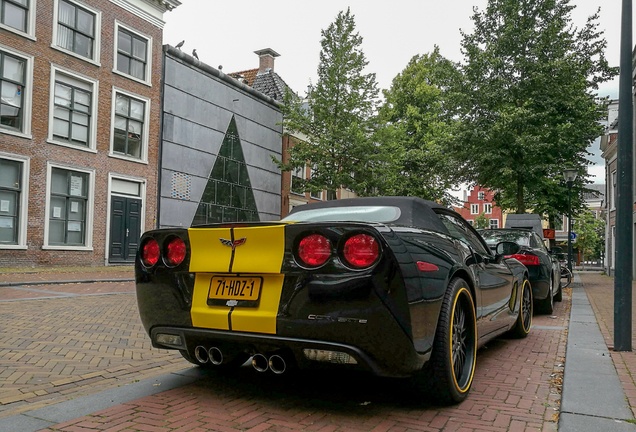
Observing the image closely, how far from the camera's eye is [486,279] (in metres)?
4.28

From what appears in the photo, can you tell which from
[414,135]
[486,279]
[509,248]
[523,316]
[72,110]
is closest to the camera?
[486,279]

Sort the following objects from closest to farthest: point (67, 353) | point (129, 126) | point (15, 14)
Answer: point (67, 353)
point (15, 14)
point (129, 126)

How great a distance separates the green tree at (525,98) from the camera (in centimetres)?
1716

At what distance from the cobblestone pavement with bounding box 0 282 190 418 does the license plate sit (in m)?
1.27

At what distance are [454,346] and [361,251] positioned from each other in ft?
3.48

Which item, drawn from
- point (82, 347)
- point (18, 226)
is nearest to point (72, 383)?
point (82, 347)

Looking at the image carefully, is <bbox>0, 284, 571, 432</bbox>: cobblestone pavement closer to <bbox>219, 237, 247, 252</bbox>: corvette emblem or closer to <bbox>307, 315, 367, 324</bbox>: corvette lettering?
<bbox>307, 315, 367, 324</bbox>: corvette lettering

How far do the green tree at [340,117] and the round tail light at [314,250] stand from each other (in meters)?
20.6

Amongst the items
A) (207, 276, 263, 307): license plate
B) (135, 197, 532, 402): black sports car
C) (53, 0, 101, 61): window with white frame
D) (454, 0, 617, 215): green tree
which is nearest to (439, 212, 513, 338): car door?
(135, 197, 532, 402): black sports car

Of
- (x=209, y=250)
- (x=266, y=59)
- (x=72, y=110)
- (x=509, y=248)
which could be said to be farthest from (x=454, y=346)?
(x=266, y=59)

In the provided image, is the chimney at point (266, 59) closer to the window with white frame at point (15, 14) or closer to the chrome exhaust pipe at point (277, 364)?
the window with white frame at point (15, 14)

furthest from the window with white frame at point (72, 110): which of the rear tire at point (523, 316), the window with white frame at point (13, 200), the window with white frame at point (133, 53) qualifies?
the rear tire at point (523, 316)

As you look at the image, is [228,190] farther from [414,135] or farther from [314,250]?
[314,250]

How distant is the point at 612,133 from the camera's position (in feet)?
88.1
